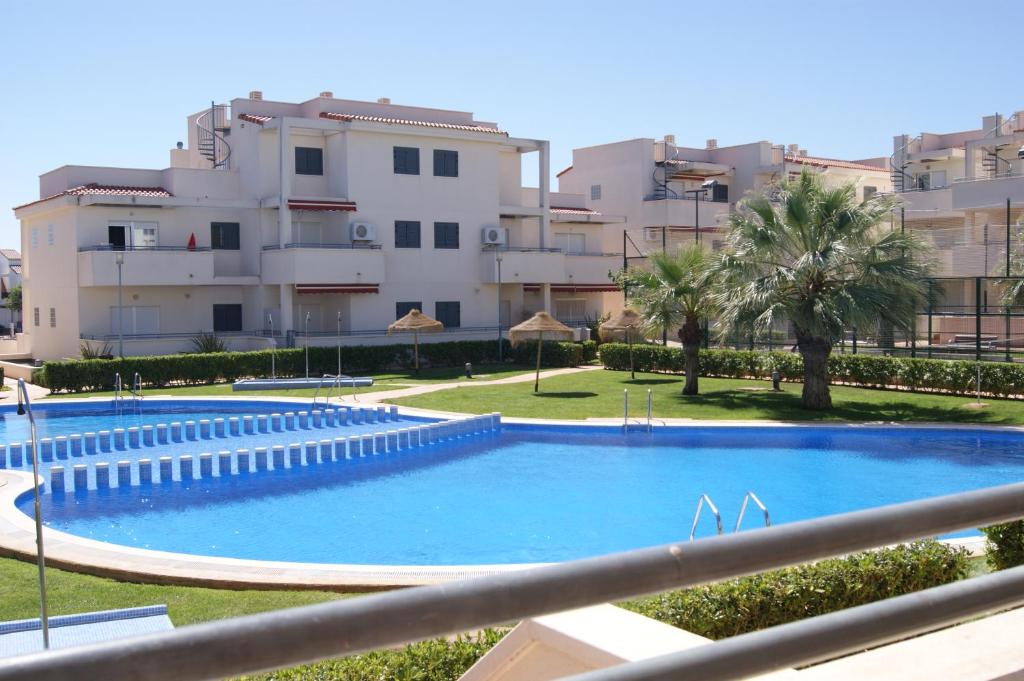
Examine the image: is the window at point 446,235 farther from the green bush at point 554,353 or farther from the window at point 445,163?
the green bush at point 554,353

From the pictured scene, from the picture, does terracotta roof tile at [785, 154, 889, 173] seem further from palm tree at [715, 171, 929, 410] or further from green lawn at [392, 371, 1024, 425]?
palm tree at [715, 171, 929, 410]

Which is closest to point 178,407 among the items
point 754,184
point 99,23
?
point 99,23

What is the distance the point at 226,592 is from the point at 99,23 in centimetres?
1629

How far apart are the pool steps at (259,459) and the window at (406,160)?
20186 millimetres

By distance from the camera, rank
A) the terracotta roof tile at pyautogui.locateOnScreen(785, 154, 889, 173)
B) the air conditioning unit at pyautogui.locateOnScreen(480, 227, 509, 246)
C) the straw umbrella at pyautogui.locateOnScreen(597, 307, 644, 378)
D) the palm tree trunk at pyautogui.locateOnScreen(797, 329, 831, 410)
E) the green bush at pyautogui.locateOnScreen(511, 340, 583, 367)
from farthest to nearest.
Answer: the terracotta roof tile at pyautogui.locateOnScreen(785, 154, 889, 173) → the air conditioning unit at pyautogui.locateOnScreen(480, 227, 509, 246) → the green bush at pyautogui.locateOnScreen(511, 340, 583, 367) → the straw umbrella at pyautogui.locateOnScreen(597, 307, 644, 378) → the palm tree trunk at pyautogui.locateOnScreen(797, 329, 831, 410)

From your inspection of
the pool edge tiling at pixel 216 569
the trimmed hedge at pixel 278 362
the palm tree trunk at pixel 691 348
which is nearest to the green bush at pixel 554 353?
the trimmed hedge at pixel 278 362

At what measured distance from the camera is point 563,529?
15.5 metres

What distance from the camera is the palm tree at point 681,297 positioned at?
28.5 metres

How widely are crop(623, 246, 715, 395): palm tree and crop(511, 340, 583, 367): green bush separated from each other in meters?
9.68

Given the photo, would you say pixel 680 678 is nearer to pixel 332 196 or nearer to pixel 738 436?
pixel 738 436

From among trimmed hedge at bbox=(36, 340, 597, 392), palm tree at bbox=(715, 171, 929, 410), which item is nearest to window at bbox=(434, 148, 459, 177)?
trimmed hedge at bbox=(36, 340, 597, 392)

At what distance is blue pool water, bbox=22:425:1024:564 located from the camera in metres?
15.0

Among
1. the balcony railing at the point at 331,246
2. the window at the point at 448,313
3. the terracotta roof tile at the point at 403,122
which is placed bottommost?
the window at the point at 448,313

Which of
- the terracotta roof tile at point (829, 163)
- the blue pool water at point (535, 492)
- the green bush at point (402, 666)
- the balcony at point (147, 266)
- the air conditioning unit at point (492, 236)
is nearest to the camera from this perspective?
the green bush at point (402, 666)
